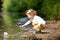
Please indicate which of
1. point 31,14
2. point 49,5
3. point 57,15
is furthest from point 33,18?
point 49,5

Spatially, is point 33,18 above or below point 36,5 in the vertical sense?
below


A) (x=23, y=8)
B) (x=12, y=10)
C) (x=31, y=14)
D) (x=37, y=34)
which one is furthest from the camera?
(x=12, y=10)

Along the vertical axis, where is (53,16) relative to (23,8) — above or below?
below

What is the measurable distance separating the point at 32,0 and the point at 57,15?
10.5 meters

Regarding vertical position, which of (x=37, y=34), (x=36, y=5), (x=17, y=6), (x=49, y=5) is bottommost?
(x=37, y=34)

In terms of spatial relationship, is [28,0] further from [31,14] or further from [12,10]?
[31,14]

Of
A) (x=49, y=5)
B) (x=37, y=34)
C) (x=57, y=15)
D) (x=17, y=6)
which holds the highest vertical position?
(x=17, y=6)

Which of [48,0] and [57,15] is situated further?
[48,0]

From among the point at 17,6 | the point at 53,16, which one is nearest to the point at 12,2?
the point at 17,6

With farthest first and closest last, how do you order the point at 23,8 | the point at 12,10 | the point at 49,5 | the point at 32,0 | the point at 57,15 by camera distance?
1. the point at 12,10
2. the point at 23,8
3. the point at 32,0
4. the point at 49,5
5. the point at 57,15

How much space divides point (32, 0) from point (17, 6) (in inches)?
251

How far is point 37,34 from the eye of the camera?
12570mm

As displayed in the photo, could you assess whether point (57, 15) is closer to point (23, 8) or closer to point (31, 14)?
point (31, 14)

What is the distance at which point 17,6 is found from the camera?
39281 millimetres
